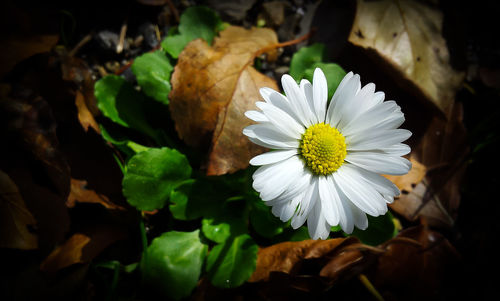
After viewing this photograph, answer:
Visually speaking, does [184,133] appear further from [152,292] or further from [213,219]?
[152,292]

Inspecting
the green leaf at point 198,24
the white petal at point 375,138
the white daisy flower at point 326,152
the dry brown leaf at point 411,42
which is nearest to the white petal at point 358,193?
the white daisy flower at point 326,152

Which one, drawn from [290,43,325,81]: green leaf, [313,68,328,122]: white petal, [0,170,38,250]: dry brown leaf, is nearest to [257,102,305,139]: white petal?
[313,68,328,122]: white petal

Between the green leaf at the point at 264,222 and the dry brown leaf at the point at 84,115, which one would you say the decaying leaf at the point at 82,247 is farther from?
the green leaf at the point at 264,222

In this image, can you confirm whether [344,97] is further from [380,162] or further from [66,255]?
[66,255]

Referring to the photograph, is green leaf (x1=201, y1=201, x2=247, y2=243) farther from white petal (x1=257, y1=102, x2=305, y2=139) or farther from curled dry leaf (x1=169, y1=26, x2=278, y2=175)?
white petal (x1=257, y1=102, x2=305, y2=139)

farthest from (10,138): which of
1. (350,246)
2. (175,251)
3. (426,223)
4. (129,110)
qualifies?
(426,223)
